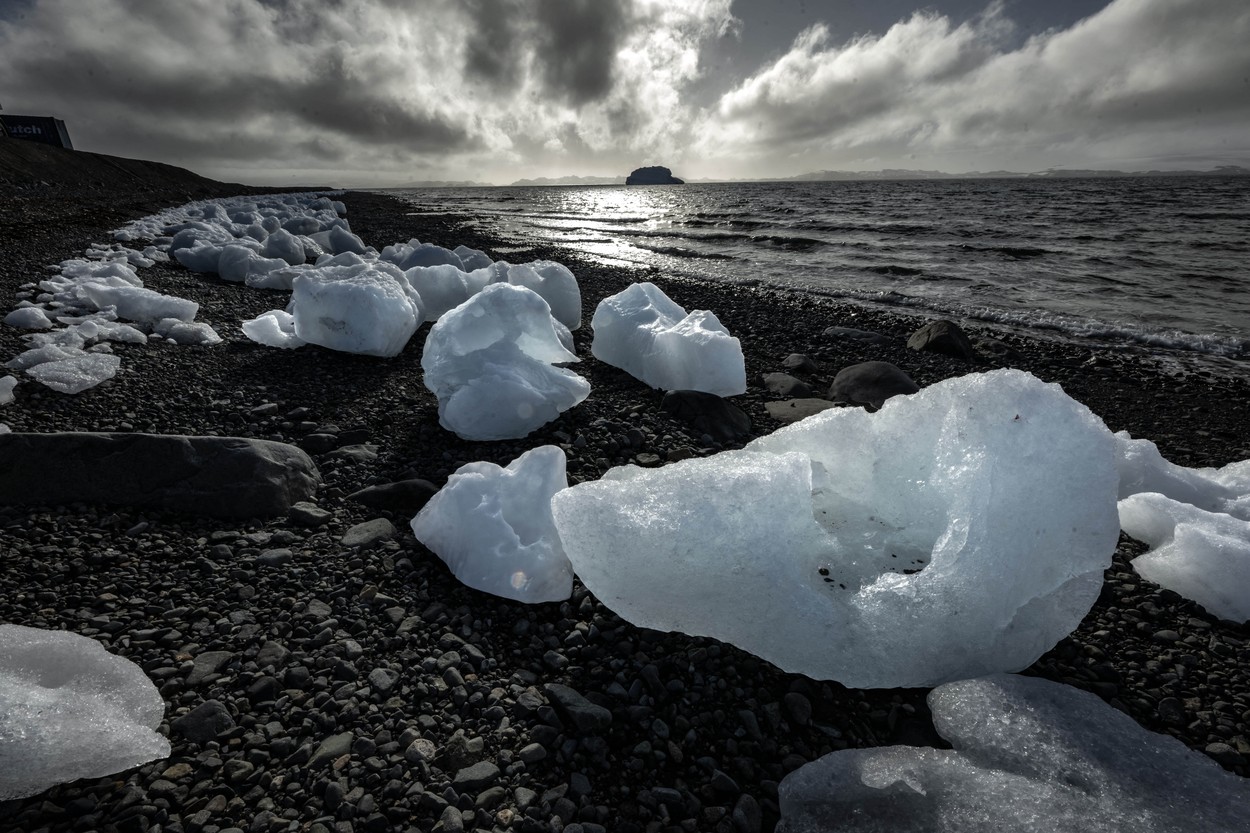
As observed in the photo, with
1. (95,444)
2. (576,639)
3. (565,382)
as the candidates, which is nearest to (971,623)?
(576,639)

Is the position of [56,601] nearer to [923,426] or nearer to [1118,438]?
[923,426]

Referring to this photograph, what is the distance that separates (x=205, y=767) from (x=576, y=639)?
1.26 m

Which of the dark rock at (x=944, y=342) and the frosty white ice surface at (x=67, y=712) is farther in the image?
the dark rock at (x=944, y=342)

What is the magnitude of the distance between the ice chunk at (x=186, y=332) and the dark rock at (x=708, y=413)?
174 inches

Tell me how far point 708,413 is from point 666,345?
776 mm

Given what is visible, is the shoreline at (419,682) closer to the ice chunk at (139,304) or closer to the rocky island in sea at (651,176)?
the ice chunk at (139,304)

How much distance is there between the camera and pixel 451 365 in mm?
4309

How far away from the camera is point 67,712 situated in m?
1.64

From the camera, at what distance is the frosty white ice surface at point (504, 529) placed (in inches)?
100

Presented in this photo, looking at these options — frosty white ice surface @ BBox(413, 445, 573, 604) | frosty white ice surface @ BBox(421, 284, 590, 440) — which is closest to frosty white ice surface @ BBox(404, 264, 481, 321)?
frosty white ice surface @ BBox(421, 284, 590, 440)

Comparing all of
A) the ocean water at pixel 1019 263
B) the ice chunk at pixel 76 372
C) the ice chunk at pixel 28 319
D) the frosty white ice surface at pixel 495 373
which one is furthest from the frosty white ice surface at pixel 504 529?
the ocean water at pixel 1019 263

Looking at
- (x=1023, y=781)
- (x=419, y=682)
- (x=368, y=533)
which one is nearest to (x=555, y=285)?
(x=368, y=533)

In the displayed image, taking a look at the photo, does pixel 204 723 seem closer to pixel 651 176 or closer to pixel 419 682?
pixel 419 682

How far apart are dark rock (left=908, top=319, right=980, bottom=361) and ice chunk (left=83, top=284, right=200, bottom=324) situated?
28.1 ft
